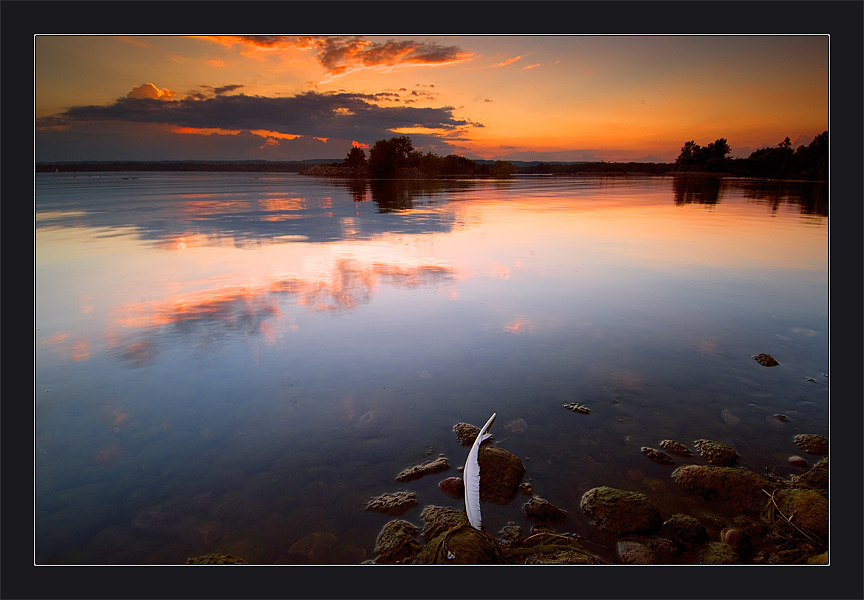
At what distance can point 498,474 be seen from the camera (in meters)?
4.27

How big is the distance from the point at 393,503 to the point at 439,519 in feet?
1.60

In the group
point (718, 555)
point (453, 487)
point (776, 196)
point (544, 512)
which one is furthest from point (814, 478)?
point (776, 196)

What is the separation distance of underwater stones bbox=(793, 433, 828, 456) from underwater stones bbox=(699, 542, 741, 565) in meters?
2.12

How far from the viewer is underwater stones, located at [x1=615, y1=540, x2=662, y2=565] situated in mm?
3451

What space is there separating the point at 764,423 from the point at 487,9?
234 inches

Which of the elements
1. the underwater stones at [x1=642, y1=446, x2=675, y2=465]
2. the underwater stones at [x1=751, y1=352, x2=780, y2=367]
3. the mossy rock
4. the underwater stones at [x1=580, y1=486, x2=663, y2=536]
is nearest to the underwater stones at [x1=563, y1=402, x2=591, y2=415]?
the underwater stones at [x1=642, y1=446, x2=675, y2=465]

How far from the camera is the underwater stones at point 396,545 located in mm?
3527

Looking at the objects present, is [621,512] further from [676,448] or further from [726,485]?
[676,448]

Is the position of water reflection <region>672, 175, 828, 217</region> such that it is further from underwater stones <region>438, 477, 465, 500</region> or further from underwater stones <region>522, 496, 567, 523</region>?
underwater stones <region>438, 477, 465, 500</region>

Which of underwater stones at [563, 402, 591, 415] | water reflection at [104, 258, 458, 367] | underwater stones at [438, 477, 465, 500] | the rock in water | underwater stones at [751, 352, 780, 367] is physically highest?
water reflection at [104, 258, 458, 367]

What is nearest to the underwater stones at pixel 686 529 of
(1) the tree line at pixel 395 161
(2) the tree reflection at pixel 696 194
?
(2) the tree reflection at pixel 696 194

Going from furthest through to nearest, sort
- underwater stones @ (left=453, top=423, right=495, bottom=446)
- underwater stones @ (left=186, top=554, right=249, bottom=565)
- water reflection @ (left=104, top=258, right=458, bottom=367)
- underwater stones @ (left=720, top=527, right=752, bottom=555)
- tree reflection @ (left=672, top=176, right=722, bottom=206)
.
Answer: tree reflection @ (left=672, top=176, right=722, bottom=206), water reflection @ (left=104, top=258, right=458, bottom=367), underwater stones @ (left=453, top=423, right=495, bottom=446), underwater stones @ (left=720, top=527, right=752, bottom=555), underwater stones @ (left=186, top=554, right=249, bottom=565)

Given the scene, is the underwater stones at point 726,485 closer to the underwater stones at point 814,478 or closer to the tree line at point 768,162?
the underwater stones at point 814,478

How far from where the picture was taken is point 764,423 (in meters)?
5.19
